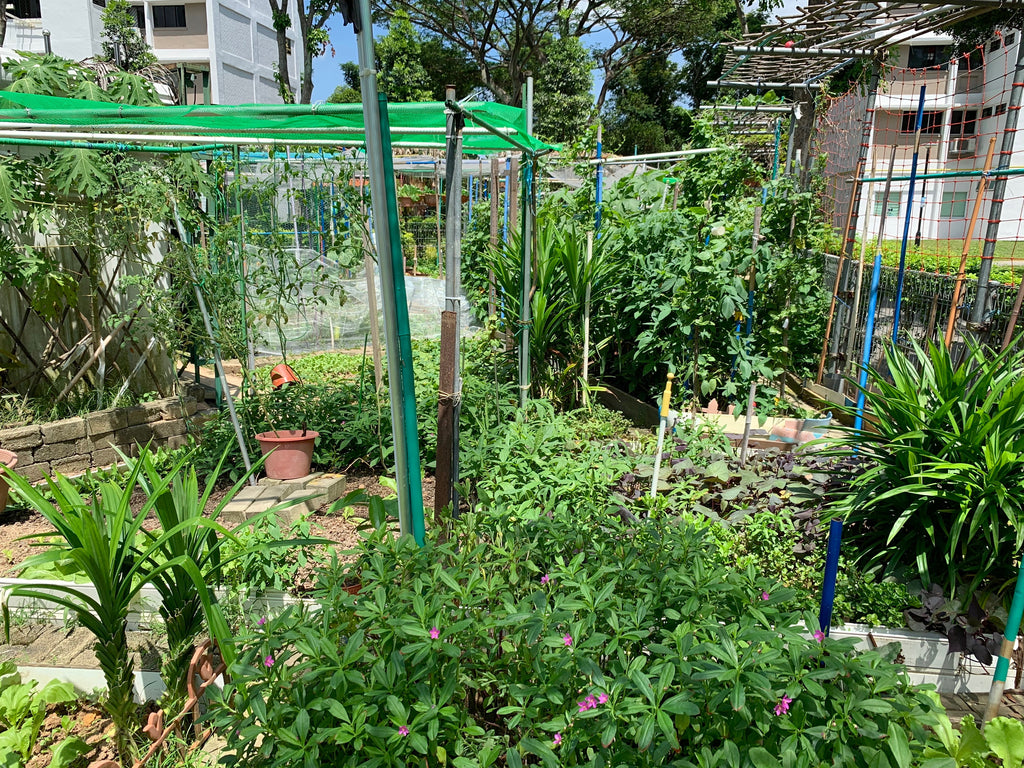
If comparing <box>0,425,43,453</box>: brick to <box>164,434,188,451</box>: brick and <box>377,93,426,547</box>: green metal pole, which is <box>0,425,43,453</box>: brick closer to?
<box>164,434,188,451</box>: brick

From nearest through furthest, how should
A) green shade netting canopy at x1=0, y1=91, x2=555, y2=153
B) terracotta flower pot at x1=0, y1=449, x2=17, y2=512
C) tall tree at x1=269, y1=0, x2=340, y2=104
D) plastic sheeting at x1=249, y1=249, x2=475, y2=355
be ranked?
green shade netting canopy at x1=0, y1=91, x2=555, y2=153 → terracotta flower pot at x1=0, y1=449, x2=17, y2=512 → plastic sheeting at x1=249, y1=249, x2=475, y2=355 → tall tree at x1=269, y1=0, x2=340, y2=104

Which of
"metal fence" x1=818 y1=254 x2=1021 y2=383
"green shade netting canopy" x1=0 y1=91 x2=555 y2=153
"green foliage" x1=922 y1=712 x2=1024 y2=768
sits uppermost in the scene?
"green shade netting canopy" x1=0 y1=91 x2=555 y2=153

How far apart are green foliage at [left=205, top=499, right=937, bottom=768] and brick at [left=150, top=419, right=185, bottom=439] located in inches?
152

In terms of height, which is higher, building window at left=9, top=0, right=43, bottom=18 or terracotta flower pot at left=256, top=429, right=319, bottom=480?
building window at left=9, top=0, right=43, bottom=18

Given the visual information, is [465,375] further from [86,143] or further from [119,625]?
[119,625]

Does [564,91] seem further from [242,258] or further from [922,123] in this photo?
[242,258]

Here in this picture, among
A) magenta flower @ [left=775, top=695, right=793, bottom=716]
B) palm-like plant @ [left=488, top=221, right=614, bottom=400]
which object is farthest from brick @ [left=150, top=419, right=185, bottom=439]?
magenta flower @ [left=775, top=695, right=793, bottom=716]

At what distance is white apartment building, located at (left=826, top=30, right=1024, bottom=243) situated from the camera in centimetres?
569

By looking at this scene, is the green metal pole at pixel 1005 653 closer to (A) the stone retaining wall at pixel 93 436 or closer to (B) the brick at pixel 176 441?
(A) the stone retaining wall at pixel 93 436

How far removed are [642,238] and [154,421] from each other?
3.93 metres

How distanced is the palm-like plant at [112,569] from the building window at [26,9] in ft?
92.3

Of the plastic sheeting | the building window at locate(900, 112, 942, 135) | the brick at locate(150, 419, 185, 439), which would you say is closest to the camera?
the brick at locate(150, 419, 185, 439)

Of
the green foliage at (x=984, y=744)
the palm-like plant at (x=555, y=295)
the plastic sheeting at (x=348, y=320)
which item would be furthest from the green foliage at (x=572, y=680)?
the plastic sheeting at (x=348, y=320)

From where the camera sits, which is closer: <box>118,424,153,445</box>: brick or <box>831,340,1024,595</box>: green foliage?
<box>831,340,1024,595</box>: green foliage
